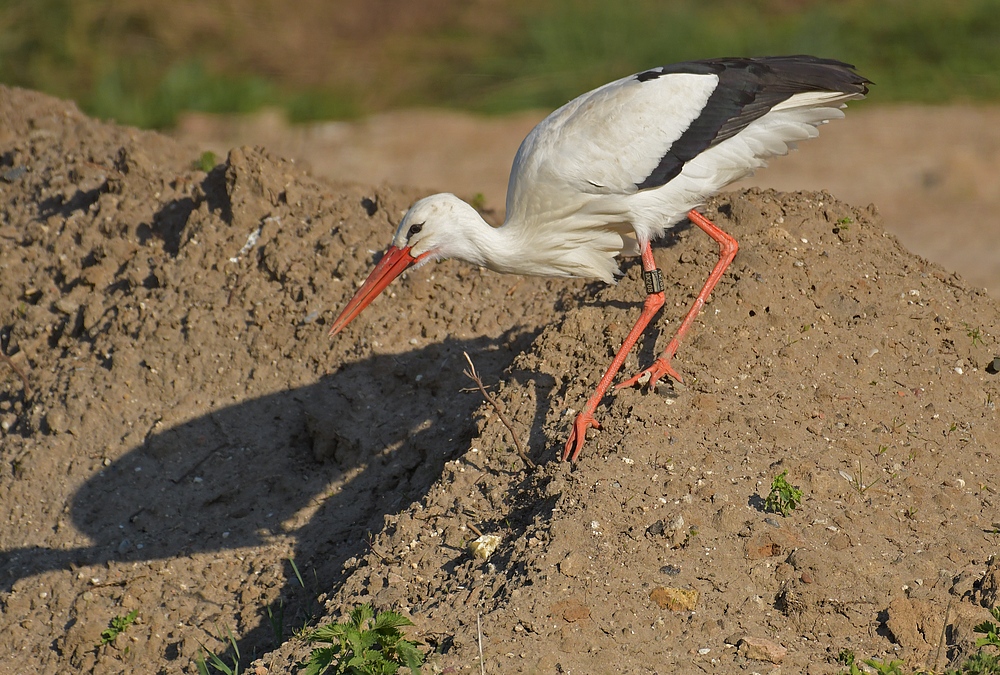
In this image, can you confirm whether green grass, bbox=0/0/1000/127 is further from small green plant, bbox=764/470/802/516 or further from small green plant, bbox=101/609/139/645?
small green plant, bbox=764/470/802/516

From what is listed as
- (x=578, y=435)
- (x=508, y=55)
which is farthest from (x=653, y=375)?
(x=508, y=55)

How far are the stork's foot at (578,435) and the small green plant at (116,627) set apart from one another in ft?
6.90

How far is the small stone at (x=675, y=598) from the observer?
4.20 m

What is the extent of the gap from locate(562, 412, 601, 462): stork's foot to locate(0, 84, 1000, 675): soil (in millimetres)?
63

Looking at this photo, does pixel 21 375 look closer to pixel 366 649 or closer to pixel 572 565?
pixel 366 649

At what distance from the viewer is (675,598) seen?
4.21 m

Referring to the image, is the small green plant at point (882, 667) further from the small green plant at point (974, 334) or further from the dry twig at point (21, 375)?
the dry twig at point (21, 375)

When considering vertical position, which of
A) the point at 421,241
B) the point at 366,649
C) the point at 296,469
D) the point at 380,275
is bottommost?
the point at 296,469

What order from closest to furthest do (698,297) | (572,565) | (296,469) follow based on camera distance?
(572,565), (698,297), (296,469)

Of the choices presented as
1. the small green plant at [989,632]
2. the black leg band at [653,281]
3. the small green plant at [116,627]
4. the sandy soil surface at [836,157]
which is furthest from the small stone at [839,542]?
the sandy soil surface at [836,157]

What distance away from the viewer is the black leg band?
17.3ft

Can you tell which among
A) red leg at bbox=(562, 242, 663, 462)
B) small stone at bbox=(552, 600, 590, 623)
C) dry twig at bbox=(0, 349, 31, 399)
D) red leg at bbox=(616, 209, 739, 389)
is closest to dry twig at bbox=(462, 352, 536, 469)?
red leg at bbox=(562, 242, 663, 462)

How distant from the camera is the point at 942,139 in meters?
12.4

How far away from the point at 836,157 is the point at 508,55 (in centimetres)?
474
